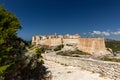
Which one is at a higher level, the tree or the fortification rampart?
the tree

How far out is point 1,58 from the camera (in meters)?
10.0

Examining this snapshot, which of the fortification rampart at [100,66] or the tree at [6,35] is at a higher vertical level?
the tree at [6,35]

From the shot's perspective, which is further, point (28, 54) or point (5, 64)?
point (28, 54)

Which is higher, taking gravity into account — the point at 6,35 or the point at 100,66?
the point at 6,35

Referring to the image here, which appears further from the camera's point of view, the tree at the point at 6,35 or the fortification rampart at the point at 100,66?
the fortification rampart at the point at 100,66

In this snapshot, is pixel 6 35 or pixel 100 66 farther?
pixel 100 66

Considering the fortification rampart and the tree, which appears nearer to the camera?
the tree

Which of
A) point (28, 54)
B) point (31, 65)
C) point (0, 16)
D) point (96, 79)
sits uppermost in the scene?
point (0, 16)

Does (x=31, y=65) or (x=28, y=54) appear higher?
(x=28, y=54)

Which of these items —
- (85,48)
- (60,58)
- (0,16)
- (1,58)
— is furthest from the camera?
(85,48)

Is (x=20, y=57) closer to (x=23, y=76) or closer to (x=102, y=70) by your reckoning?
(x=23, y=76)

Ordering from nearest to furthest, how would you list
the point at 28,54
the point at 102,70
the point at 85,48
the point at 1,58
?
the point at 1,58 → the point at 28,54 → the point at 102,70 → the point at 85,48

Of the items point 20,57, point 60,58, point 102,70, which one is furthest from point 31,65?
point 60,58

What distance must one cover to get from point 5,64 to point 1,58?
23.6 inches
